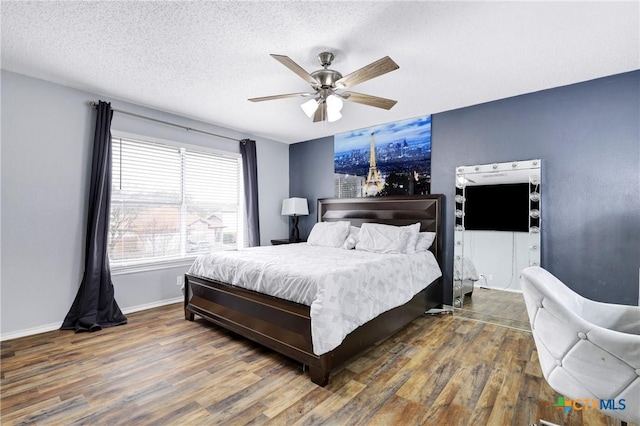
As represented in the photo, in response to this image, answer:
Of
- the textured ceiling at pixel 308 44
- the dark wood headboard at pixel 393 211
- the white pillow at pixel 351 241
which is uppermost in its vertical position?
the textured ceiling at pixel 308 44

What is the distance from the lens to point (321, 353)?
2.12m

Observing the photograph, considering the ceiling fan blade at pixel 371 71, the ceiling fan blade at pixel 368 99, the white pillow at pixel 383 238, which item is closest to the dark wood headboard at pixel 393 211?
the white pillow at pixel 383 238

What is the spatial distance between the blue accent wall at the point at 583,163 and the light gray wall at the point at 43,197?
4.58 m

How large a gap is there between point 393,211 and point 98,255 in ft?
12.1

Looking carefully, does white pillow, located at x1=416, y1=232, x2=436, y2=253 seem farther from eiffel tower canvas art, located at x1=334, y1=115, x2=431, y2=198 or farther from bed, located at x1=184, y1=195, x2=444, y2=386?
eiffel tower canvas art, located at x1=334, y1=115, x2=431, y2=198

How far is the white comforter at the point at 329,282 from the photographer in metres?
2.18

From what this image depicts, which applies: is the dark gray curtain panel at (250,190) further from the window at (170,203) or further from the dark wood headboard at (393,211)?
the dark wood headboard at (393,211)

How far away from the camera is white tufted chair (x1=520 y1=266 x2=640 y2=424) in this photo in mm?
1274

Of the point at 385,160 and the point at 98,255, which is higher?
the point at 385,160

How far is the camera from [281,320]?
2.45 meters

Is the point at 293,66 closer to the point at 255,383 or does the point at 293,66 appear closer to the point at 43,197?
the point at 255,383

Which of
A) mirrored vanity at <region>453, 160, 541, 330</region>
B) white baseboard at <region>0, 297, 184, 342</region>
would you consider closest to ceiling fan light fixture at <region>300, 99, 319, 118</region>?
mirrored vanity at <region>453, 160, 541, 330</region>

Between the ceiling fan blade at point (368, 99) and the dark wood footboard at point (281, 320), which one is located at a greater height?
the ceiling fan blade at point (368, 99)

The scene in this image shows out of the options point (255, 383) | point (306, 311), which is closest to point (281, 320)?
point (306, 311)
